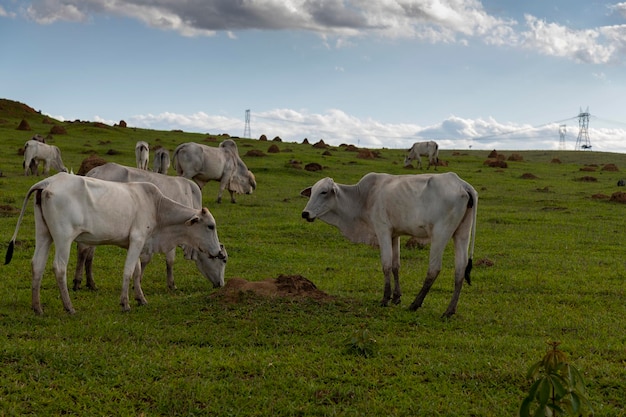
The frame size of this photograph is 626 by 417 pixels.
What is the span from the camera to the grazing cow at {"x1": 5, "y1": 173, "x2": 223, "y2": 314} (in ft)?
30.1

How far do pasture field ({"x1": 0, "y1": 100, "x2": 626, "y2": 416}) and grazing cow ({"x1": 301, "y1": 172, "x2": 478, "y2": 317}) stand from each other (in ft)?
2.52

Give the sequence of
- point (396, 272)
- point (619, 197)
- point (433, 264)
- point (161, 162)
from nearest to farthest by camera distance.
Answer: point (433, 264) → point (396, 272) → point (161, 162) → point (619, 197)

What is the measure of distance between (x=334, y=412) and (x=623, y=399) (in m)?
3.24

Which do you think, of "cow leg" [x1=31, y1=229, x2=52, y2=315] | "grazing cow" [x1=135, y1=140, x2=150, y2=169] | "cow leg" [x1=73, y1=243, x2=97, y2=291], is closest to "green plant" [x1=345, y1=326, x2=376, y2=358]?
"cow leg" [x1=31, y1=229, x2=52, y2=315]

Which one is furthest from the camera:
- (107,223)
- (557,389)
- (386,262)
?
(386,262)

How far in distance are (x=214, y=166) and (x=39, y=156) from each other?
10610 millimetres

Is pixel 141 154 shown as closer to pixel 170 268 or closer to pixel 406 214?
pixel 170 268

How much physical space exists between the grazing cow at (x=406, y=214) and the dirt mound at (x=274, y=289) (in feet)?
4.31

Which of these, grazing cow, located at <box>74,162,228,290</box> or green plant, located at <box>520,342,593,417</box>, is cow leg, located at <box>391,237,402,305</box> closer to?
grazing cow, located at <box>74,162,228,290</box>

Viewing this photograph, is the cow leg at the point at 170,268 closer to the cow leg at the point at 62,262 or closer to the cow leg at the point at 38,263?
the cow leg at the point at 62,262

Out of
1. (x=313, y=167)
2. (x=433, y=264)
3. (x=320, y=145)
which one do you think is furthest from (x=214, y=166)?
(x=320, y=145)

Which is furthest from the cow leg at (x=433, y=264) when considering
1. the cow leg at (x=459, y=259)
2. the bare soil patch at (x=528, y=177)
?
the bare soil patch at (x=528, y=177)

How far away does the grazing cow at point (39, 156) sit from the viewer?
28094 mm

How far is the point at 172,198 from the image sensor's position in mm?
12469
